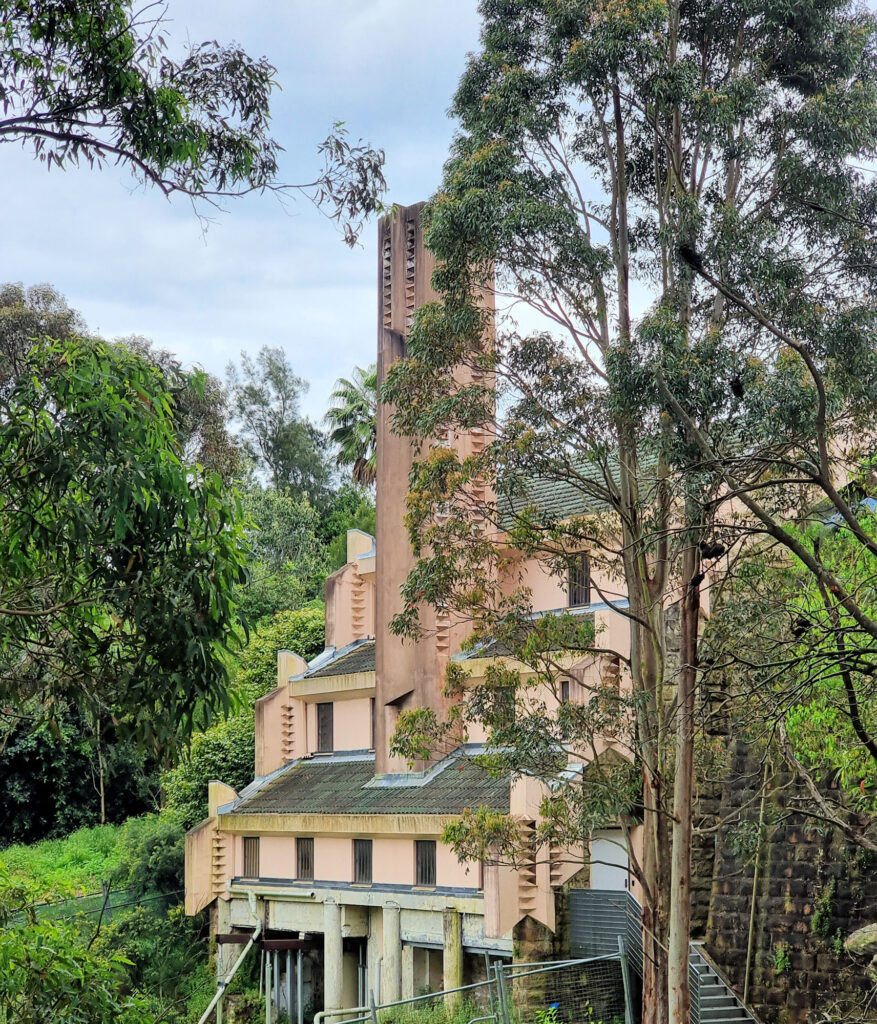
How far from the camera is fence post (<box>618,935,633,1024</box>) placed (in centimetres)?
1914

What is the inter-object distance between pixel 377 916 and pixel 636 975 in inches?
266

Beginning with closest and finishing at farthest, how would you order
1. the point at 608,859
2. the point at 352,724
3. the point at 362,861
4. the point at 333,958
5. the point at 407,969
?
the point at 608,859 → the point at 407,969 → the point at 362,861 → the point at 333,958 → the point at 352,724

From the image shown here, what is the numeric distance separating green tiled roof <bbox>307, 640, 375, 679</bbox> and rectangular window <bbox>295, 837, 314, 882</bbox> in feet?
13.0

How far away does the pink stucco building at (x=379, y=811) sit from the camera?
22875 millimetres

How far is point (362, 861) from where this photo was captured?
26406 millimetres

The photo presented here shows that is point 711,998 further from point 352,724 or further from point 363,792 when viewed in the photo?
point 352,724

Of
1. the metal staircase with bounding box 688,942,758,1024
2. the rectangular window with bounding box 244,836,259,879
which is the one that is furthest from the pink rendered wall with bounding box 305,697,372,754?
the metal staircase with bounding box 688,942,758,1024

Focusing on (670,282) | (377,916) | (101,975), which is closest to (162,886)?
(377,916)

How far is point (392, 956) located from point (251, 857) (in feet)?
20.2

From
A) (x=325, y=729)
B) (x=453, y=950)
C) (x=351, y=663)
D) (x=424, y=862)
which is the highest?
(x=351, y=663)

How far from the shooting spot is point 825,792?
2216 centimetres

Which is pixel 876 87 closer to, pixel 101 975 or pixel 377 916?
pixel 101 975

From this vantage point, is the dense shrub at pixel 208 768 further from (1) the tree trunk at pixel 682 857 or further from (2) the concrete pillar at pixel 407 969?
(1) the tree trunk at pixel 682 857

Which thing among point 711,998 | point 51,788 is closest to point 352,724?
point 711,998
